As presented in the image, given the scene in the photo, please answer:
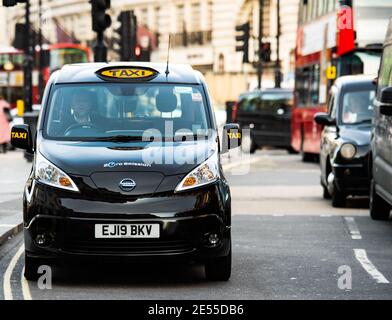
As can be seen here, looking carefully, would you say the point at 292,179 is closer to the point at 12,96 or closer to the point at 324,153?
the point at 324,153

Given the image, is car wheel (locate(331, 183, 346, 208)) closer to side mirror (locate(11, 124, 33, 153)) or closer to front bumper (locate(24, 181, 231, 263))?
side mirror (locate(11, 124, 33, 153))

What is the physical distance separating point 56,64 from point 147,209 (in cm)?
4882

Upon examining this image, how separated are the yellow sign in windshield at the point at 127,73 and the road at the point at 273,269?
157 centimetres

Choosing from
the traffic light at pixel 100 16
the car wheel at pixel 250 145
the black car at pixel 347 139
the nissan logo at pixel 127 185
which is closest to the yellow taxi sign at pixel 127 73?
the nissan logo at pixel 127 185

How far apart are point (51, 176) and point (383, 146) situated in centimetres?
568

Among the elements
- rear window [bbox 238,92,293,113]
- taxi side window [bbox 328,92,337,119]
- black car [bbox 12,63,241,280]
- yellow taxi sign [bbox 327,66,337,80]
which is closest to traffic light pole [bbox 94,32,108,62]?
taxi side window [bbox 328,92,337,119]

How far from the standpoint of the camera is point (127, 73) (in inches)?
470

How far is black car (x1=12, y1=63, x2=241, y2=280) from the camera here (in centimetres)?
1051

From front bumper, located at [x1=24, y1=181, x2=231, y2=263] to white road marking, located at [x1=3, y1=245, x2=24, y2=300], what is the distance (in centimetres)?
35

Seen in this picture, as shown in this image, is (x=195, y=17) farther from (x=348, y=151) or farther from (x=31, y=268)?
(x=31, y=268)

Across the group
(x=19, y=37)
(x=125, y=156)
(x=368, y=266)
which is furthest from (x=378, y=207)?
(x=19, y=37)

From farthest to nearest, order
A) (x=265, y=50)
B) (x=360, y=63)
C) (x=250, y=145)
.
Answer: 1. (x=265, y=50)
2. (x=250, y=145)
3. (x=360, y=63)

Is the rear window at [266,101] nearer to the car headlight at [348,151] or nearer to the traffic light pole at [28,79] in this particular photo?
the traffic light pole at [28,79]

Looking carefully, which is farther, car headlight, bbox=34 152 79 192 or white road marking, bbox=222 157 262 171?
white road marking, bbox=222 157 262 171
